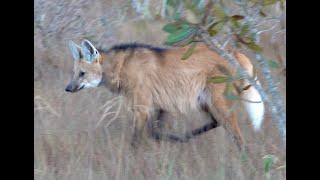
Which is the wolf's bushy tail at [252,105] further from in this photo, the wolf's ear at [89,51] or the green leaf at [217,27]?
the green leaf at [217,27]

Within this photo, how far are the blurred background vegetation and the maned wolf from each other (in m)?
0.09

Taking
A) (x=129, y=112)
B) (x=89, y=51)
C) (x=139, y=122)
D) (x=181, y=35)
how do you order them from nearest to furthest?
(x=181, y=35) → (x=139, y=122) → (x=129, y=112) → (x=89, y=51)

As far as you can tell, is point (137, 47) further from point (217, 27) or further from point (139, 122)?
point (217, 27)

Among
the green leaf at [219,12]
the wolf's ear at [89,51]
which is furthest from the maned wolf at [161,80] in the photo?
the green leaf at [219,12]

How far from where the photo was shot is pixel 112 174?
4.81 metres

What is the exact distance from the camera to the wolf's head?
6.06m

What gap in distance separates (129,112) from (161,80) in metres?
0.36

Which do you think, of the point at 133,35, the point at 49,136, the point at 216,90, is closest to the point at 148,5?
the point at 133,35

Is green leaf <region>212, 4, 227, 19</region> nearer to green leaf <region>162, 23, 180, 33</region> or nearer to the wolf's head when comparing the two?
green leaf <region>162, 23, 180, 33</region>

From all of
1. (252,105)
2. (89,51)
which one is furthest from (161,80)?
(252,105)

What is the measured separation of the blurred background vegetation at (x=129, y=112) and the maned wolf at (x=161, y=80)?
0.30 ft

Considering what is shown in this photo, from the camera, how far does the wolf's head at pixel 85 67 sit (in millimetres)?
6061

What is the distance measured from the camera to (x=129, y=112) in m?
5.93

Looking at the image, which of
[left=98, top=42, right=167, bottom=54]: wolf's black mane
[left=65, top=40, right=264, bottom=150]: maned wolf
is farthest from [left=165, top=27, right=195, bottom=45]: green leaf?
[left=98, top=42, right=167, bottom=54]: wolf's black mane
